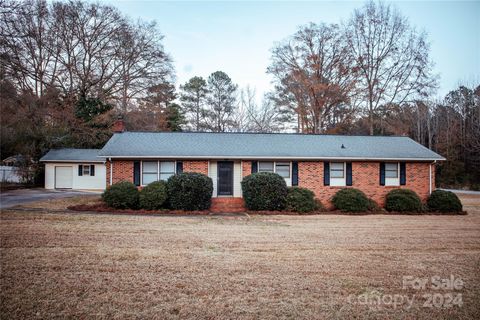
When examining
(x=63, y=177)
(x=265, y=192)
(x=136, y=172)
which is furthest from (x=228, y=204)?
(x=63, y=177)

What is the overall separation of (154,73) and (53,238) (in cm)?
2942

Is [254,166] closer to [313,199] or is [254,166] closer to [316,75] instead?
[313,199]

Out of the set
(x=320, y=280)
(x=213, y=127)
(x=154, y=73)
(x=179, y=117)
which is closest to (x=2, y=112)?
(x=154, y=73)

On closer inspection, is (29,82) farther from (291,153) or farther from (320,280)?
(320,280)

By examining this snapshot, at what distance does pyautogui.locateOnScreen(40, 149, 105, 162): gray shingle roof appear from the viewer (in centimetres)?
2492

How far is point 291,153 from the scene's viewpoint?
17125 millimetres

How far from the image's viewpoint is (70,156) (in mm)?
25359

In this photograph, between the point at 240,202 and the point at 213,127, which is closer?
the point at 240,202

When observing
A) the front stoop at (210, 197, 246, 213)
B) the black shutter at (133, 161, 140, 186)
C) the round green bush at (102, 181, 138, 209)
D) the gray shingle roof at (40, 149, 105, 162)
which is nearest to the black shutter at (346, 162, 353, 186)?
the front stoop at (210, 197, 246, 213)

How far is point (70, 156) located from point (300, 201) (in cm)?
1985

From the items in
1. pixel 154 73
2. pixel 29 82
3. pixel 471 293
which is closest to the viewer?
pixel 471 293

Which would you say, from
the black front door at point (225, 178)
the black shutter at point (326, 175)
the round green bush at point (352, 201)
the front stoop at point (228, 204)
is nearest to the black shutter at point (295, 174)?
the black shutter at point (326, 175)

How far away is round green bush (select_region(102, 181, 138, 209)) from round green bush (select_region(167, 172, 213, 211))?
1746mm

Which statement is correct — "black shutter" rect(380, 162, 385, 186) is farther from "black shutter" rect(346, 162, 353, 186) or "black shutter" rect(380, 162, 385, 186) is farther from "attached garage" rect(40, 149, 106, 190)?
"attached garage" rect(40, 149, 106, 190)
